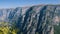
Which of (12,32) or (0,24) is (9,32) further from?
(0,24)

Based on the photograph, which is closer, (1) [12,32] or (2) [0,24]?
(1) [12,32]

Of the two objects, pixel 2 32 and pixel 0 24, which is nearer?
pixel 2 32

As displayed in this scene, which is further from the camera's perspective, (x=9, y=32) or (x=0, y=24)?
(x=0, y=24)

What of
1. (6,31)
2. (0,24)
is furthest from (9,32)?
(0,24)

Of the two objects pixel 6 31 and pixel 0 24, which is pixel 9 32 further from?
pixel 0 24

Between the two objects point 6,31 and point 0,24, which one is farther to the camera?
point 0,24

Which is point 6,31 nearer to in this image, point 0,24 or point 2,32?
point 2,32

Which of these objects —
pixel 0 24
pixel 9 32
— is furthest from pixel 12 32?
pixel 0 24
